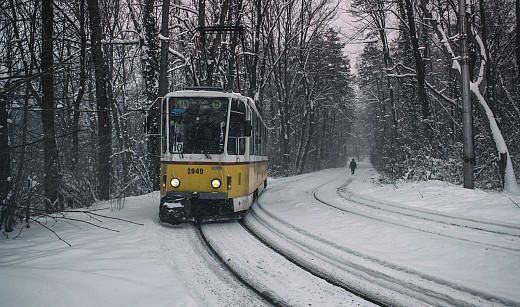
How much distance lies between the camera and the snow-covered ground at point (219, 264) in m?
4.19

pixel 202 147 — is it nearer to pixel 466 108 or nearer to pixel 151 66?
pixel 151 66

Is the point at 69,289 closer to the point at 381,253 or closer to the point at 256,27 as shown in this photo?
the point at 381,253

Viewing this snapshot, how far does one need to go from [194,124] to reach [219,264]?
4214mm

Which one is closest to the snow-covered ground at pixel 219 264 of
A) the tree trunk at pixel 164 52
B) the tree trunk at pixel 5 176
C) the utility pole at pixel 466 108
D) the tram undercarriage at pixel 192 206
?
the tram undercarriage at pixel 192 206

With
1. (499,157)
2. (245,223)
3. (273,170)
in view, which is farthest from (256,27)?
(245,223)

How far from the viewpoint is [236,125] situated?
907 cm

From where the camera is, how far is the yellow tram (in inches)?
346

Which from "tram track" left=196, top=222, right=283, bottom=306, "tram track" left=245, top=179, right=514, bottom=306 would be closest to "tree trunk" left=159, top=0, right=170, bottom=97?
"tram track" left=196, top=222, right=283, bottom=306

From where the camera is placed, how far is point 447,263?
17.8ft

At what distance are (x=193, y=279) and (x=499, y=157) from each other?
12.6 meters

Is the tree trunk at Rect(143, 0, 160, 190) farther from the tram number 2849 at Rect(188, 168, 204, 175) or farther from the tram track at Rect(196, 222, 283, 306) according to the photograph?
the tram track at Rect(196, 222, 283, 306)

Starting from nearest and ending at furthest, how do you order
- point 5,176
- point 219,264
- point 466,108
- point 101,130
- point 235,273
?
point 235,273 → point 219,264 → point 5,176 → point 466,108 → point 101,130

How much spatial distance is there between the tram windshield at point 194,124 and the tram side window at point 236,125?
22 cm

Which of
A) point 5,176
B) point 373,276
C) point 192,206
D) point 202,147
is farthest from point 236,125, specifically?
point 373,276
